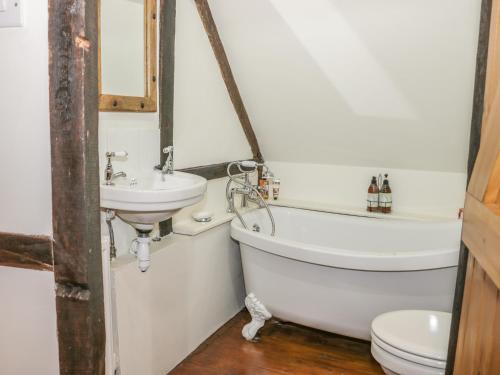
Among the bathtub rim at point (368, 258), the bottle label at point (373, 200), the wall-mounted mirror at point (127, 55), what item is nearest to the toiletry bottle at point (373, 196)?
the bottle label at point (373, 200)

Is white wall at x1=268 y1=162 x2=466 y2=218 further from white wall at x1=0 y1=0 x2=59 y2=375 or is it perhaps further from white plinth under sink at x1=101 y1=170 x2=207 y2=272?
white wall at x1=0 y1=0 x2=59 y2=375

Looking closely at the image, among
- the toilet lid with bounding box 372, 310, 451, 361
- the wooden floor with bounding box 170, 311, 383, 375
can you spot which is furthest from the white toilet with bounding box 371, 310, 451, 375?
the wooden floor with bounding box 170, 311, 383, 375

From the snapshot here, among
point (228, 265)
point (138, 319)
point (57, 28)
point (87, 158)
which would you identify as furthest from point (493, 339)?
point (228, 265)

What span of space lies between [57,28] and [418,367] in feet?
5.64

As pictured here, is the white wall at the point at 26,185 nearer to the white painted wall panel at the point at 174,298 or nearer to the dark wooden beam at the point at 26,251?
the dark wooden beam at the point at 26,251

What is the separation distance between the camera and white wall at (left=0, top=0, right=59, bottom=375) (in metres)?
1.29

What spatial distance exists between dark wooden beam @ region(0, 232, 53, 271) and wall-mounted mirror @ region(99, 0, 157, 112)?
0.83 metres

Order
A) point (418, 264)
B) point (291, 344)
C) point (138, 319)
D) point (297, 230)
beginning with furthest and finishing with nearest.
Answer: point (297, 230) → point (291, 344) → point (418, 264) → point (138, 319)

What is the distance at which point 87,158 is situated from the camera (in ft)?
4.21

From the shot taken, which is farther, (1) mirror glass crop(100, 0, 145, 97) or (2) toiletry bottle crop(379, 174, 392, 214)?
(2) toiletry bottle crop(379, 174, 392, 214)

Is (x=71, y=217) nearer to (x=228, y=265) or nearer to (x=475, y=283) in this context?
(x=475, y=283)

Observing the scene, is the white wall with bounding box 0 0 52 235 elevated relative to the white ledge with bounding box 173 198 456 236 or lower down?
elevated

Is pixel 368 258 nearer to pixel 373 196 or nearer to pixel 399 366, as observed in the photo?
pixel 399 366

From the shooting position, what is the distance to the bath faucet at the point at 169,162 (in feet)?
7.70
